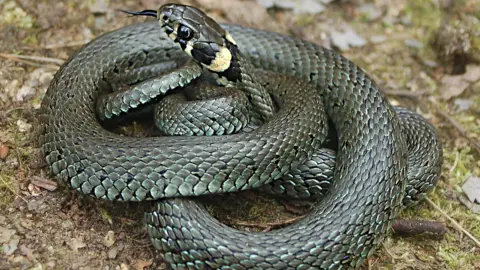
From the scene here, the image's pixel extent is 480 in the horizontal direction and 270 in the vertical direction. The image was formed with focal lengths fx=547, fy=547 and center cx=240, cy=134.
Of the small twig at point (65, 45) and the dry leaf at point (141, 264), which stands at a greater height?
the small twig at point (65, 45)

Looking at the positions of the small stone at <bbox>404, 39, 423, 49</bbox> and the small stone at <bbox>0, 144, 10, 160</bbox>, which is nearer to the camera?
the small stone at <bbox>0, 144, 10, 160</bbox>

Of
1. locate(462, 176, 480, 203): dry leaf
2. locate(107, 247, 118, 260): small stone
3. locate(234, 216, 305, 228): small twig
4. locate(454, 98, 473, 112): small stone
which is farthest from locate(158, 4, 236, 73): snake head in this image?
locate(454, 98, 473, 112): small stone

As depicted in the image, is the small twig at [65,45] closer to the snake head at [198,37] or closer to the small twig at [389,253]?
the snake head at [198,37]

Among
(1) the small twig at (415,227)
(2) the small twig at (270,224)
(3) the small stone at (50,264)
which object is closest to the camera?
(3) the small stone at (50,264)

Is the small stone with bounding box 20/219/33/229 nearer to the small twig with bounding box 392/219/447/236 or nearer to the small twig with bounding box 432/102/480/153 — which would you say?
the small twig with bounding box 392/219/447/236

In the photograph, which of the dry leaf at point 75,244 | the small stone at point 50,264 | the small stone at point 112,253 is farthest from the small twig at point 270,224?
the small stone at point 50,264

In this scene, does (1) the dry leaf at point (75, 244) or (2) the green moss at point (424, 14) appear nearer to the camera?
(1) the dry leaf at point (75, 244)

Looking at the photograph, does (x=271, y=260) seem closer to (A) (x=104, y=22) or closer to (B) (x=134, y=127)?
(B) (x=134, y=127)

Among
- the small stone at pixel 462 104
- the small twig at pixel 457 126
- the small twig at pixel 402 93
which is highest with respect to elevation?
the small stone at pixel 462 104
